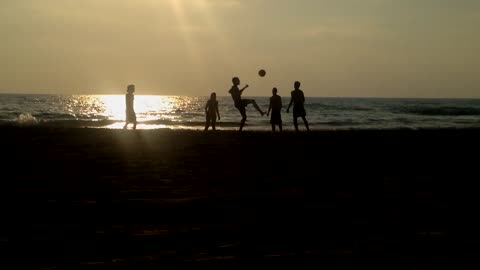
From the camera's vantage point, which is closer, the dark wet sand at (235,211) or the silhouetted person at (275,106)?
the dark wet sand at (235,211)

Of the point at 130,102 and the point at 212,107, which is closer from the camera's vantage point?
the point at 130,102

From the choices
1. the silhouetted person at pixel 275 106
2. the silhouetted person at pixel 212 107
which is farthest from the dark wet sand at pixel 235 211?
the silhouetted person at pixel 212 107

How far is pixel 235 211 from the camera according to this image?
19.8 ft

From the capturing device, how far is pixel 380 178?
873 cm

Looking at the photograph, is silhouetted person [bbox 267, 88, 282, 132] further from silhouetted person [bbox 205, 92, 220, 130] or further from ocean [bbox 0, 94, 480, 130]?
ocean [bbox 0, 94, 480, 130]

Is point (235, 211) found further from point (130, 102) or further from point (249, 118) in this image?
point (249, 118)

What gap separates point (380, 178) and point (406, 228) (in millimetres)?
3452

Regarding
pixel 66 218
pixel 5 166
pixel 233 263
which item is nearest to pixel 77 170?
pixel 5 166

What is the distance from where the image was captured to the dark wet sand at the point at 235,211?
4352 mm

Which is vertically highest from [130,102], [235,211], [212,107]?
[130,102]

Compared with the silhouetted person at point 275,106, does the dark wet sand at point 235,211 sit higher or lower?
lower

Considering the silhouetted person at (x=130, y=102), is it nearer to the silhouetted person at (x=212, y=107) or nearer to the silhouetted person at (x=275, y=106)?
the silhouetted person at (x=212, y=107)

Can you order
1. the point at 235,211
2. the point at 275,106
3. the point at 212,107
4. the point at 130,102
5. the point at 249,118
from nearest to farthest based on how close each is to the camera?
the point at 235,211
the point at 275,106
the point at 130,102
the point at 212,107
the point at 249,118

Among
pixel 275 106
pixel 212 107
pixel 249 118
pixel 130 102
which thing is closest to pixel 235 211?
pixel 275 106
